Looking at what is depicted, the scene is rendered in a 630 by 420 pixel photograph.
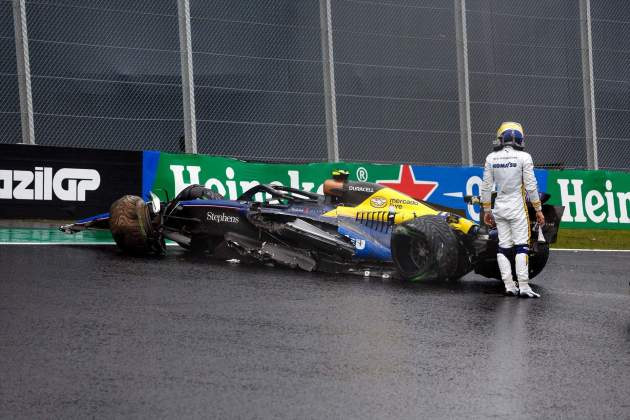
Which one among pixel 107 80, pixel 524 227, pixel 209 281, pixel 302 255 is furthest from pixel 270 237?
pixel 107 80

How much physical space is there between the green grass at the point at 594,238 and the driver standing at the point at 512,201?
26.3 feet

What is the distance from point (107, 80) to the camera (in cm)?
1697

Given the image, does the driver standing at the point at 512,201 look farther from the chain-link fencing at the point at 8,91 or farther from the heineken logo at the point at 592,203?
the heineken logo at the point at 592,203

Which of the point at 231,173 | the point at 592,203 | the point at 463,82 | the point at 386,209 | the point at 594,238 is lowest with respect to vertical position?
the point at 594,238

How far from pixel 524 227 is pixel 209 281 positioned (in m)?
3.25

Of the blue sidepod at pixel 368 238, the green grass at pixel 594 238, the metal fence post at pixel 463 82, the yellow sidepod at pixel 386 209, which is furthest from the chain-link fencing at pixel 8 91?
the green grass at pixel 594 238

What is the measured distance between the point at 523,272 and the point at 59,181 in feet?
26.8

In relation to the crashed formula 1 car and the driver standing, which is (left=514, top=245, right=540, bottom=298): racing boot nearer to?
the driver standing

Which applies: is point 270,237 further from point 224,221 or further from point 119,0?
point 119,0

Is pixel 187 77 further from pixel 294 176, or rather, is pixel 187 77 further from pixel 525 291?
pixel 525 291

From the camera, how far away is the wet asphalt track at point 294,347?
220 inches

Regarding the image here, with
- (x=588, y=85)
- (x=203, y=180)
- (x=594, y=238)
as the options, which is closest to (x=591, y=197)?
(x=594, y=238)

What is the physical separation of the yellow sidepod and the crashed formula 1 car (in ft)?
0.04

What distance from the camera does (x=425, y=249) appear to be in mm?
10992
